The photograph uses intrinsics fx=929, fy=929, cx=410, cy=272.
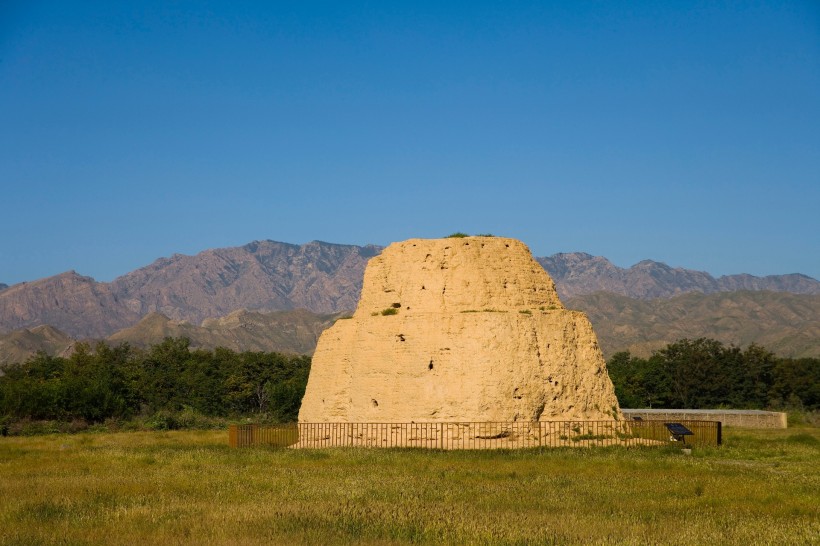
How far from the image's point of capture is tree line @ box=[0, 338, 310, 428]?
5212 centimetres

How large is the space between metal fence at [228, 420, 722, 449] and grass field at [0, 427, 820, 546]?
1629 millimetres

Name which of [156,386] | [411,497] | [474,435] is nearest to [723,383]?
[156,386]

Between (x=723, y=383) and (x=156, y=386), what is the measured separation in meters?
40.1

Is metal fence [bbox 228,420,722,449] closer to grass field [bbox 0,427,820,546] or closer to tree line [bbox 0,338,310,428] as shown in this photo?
grass field [bbox 0,427,820,546]

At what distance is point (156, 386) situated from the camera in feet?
213

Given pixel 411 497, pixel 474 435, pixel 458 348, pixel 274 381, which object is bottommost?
pixel 411 497

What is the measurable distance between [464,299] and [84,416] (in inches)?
1202

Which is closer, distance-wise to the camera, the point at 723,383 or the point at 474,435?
the point at 474,435

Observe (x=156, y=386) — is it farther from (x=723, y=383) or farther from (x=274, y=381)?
(x=723, y=383)

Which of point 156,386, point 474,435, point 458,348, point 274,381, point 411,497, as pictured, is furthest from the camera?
point 274,381

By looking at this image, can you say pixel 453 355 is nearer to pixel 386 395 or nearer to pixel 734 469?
pixel 386 395

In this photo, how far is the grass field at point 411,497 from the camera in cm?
1469

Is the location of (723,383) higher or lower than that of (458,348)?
Result: lower

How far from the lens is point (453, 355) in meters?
29.6
